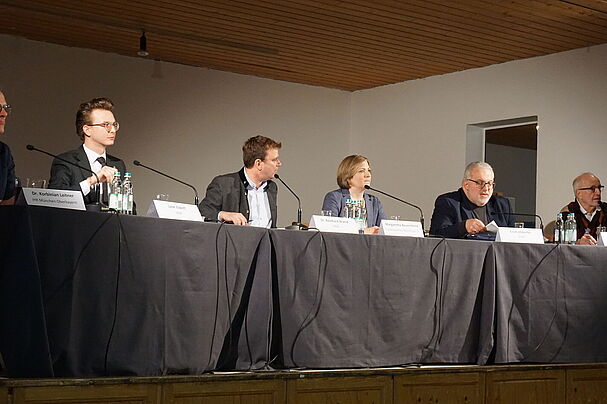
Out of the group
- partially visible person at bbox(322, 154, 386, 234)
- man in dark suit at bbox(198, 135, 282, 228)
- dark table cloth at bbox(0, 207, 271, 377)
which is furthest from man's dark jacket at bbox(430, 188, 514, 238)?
dark table cloth at bbox(0, 207, 271, 377)

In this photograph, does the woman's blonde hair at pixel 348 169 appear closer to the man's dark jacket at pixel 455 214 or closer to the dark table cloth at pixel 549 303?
the man's dark jacket at pixel 455 214

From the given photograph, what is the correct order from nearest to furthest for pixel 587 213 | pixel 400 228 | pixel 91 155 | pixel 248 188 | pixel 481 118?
pixel 400 228 < pixel 91 155 < pixel 248 188 < pixel 587 213 < pixel 481 118

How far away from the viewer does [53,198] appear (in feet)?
10.2

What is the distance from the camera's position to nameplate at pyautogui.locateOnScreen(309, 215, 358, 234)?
3.75 meters

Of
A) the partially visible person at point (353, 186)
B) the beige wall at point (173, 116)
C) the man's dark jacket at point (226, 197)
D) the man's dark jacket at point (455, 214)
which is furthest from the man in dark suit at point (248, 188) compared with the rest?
the beige wall at point (173, 116)

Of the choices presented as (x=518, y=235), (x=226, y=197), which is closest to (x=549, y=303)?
(x=518, y=235)

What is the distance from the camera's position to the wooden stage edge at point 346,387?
3.02m

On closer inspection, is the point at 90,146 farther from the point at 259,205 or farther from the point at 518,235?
the point at 518,235

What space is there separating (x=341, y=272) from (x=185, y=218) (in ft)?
2.24

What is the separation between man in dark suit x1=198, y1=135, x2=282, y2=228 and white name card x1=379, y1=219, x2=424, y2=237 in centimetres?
97

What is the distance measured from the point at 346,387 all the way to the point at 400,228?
74cm

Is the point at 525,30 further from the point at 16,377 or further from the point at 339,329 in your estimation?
the point at 16,377

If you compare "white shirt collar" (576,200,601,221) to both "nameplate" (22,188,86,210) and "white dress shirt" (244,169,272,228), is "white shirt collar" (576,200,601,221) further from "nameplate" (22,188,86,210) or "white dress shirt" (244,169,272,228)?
"nameplate" (22,188,86,210)

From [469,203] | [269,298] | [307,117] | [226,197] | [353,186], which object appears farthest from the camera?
[307,117]
